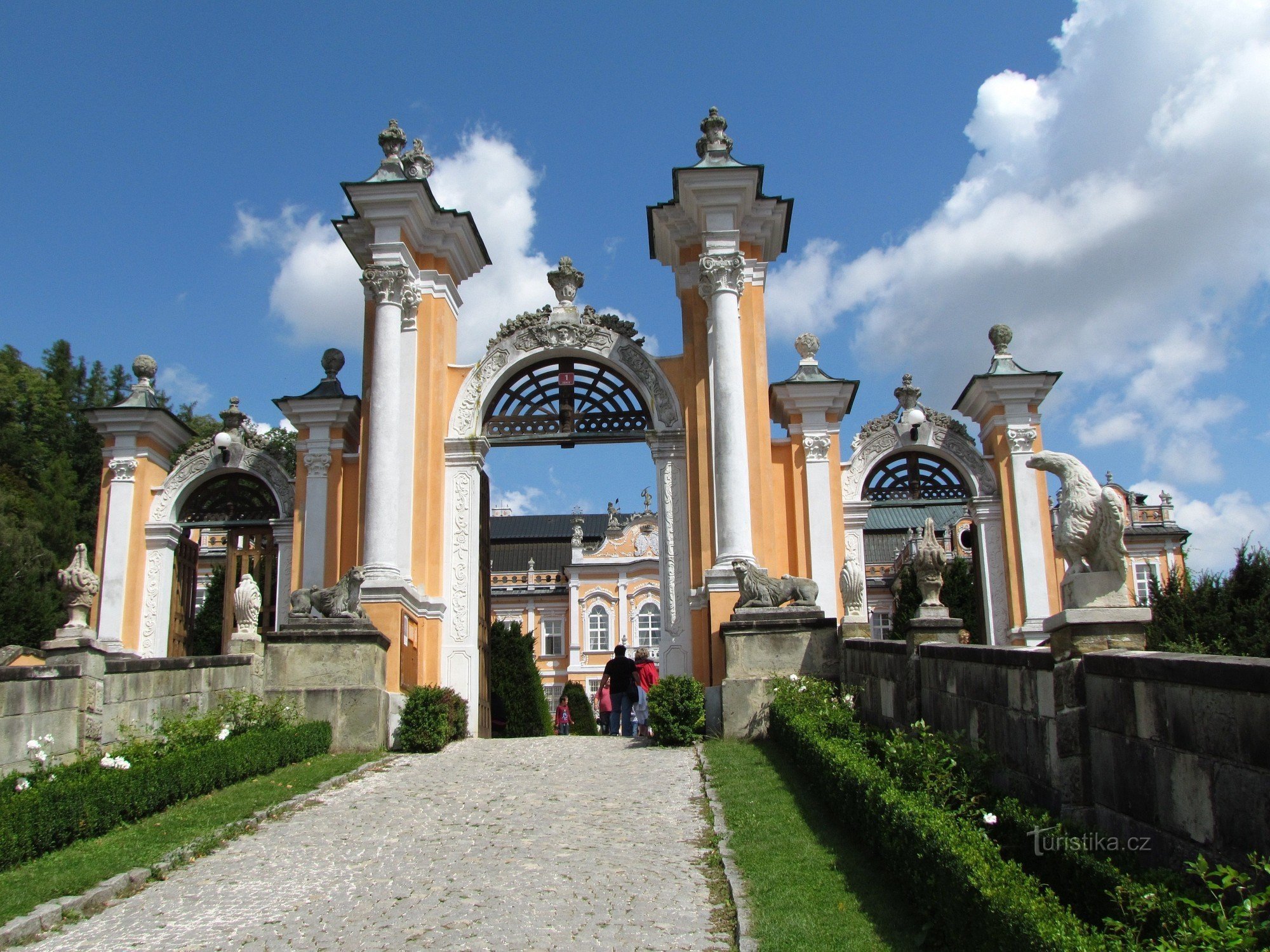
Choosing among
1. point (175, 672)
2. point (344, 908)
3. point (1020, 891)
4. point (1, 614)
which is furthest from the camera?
point (1, 614)

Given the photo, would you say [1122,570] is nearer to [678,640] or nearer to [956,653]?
[956,653]

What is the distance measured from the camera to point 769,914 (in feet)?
18.9

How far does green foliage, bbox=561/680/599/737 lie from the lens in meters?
29.0

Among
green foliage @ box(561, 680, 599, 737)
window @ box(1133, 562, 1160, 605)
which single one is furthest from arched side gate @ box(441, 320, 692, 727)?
window @ box(1133, 562, 1160, 605)

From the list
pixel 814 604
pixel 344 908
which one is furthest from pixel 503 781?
pixel 814 604

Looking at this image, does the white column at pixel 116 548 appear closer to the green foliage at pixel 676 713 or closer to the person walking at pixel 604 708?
the person walking at pixel 604 708

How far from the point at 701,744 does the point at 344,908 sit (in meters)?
7.10

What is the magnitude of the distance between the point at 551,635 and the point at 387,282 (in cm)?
3233

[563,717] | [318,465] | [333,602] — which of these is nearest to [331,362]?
[318,465]

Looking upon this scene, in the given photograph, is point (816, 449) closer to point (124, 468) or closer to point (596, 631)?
point (124, 468)

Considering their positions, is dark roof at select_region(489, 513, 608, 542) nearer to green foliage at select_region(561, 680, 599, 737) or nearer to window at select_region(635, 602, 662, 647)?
window at select_region(635, 602, 662, 647)

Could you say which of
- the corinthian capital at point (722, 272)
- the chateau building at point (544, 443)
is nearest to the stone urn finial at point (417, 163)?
the chateau building at point (544, 443)

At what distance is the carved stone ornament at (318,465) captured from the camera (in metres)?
18.8

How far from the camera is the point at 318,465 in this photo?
18812mm
